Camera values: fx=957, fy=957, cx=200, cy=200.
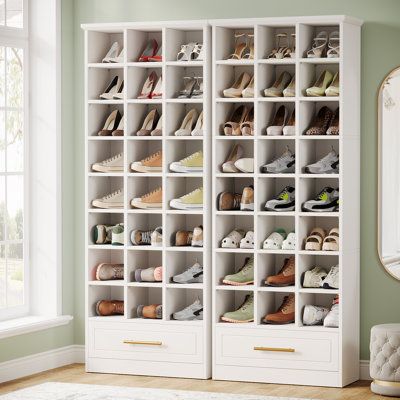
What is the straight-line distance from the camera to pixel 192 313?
606 cm

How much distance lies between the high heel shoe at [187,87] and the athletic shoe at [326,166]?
921 millimetres

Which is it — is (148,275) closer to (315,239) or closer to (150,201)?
(150,201)

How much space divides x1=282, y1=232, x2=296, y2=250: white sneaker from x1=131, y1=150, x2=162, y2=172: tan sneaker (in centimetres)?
93

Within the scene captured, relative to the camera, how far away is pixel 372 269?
596cm

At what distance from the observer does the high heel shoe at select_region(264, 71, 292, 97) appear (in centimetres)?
587

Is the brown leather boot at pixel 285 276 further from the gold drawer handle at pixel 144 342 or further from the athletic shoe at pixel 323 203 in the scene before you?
the gold drawer handle at pixel 144 342

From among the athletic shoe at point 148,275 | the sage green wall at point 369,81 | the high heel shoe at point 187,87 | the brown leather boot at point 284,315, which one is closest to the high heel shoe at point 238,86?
the high heel shoe at point 187,87

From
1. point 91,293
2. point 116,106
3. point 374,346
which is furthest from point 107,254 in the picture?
point 374,346

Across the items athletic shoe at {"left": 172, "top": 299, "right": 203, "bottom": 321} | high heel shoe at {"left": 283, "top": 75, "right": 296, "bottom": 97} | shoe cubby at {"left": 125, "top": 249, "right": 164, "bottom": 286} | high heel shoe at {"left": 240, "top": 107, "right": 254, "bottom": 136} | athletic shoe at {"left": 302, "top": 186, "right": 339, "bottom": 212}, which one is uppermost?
high heel shoe at {"left": 283, "top": 75, "right": 296, "bottom": 97}

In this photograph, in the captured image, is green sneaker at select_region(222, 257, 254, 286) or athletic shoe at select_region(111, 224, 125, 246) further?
athletic shoe at select_region(111, 224, 125, 246)

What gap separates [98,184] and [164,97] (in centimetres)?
75

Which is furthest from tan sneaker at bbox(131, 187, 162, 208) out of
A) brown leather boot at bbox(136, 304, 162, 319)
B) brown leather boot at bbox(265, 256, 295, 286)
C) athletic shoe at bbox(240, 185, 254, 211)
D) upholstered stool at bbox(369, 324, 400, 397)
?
upholstered stool at bbox(369, 324, 400, 397)

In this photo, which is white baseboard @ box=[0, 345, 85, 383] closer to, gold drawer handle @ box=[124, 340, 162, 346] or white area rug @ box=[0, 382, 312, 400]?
white area rug @ box=[0, 382, 312, 400]

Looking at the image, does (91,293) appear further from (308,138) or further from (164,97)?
(308,138)
